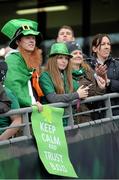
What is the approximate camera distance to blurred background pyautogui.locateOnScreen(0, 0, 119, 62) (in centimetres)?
1582

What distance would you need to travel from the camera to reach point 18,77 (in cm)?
673

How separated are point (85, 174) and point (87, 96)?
3.23 ft

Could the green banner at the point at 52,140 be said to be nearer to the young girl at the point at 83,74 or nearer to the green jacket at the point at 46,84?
the green jacket at the point at 46,84

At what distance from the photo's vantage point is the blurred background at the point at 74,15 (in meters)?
15.8

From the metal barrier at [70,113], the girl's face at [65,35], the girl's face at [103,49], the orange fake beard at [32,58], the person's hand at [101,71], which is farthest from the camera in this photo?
the girl's face at [65,35]

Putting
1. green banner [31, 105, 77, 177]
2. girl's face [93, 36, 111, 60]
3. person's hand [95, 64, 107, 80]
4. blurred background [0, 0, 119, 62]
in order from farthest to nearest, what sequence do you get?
blurred background [0, 0, 119, 62]
girl's face [93, 36, 111, 60]
person's hand [95, 64, 107, 80]
green banner [31, 105, 77, 177]

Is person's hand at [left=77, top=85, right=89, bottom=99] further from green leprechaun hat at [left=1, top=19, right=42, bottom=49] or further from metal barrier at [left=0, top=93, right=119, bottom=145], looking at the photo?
green leprechaun hat at [left=1, top=19, right=42, bottom=49]

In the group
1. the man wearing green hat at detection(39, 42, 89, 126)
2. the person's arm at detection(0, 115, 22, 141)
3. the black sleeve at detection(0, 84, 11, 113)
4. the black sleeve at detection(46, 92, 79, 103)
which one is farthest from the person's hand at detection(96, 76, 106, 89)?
the black sleeve at detection(0, 84, 11, 113)

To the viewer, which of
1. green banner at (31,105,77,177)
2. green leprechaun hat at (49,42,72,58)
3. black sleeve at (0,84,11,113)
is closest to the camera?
black sleeve at (0,84,11,113)

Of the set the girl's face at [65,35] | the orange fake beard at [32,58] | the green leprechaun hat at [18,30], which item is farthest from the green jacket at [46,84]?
the girl's face at [65,35]

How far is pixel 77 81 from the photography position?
7.73 meters

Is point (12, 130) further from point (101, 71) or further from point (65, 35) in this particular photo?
point (65, 35)

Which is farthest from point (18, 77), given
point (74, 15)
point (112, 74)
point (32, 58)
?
point (74, 15)

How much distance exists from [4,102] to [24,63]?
2.91ft
